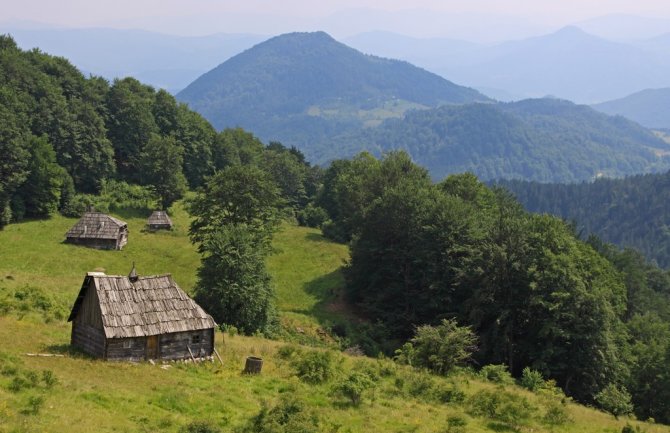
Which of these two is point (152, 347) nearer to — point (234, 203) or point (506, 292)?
point (234, 203)

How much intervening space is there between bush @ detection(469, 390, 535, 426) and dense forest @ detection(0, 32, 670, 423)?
30.0 ft

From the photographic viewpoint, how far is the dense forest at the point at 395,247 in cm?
4788

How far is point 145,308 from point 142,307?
0.17 metres

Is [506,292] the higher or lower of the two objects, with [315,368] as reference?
higher

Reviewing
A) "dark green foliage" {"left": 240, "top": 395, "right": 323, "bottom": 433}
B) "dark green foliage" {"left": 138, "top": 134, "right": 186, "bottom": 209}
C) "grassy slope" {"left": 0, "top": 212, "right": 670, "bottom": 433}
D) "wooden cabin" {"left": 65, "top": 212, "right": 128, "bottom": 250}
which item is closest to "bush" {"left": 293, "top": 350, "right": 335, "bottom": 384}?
"grassy slope" {"left": 0, "top": 212, "right": 670, "bottom": 433}

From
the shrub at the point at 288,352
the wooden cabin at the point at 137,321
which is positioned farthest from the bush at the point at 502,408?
the wooden cabin at the point at 137,321

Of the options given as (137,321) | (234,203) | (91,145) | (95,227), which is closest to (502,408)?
(137,321)

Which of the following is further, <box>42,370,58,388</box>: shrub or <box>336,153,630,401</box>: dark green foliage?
<box>336,153,630,401</box>: dark green foliage

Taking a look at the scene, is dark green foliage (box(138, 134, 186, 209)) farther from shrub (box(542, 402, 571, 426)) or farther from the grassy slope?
shrub (box(542, 402, 571, 426))

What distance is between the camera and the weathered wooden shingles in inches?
1281

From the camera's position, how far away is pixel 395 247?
208 feet

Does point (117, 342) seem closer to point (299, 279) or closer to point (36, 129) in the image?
point (299, 279)

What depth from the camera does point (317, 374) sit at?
33.0 m

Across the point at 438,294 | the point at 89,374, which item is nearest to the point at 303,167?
the point at 438,294
